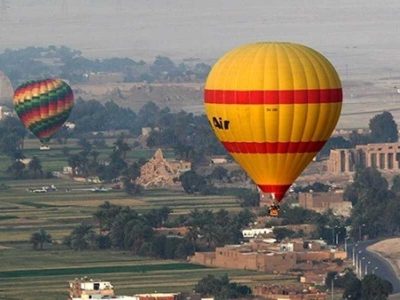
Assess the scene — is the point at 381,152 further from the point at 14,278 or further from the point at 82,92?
the point at 82,92

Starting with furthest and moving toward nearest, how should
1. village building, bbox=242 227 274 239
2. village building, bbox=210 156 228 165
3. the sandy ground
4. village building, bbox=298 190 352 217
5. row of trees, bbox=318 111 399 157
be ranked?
row of trees, bbox=318 111 399 157 < village building, bbox=210 156 228 165 < village building, bbox=298 190 352 217 < village building, bbox=242 227 274 239 < the sandy ground

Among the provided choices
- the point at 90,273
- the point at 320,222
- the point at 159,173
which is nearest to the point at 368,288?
the point at 90,273

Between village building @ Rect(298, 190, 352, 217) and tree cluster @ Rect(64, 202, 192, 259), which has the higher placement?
village building @ Rect(298, 190, 352, 217)

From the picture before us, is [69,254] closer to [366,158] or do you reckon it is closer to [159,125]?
[366,158]

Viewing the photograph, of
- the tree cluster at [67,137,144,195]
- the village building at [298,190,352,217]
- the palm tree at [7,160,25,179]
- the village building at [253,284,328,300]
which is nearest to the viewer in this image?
the village building at [253,284,328,300]

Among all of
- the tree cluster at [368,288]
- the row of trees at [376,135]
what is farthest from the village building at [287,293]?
the row of trees at [376,135]

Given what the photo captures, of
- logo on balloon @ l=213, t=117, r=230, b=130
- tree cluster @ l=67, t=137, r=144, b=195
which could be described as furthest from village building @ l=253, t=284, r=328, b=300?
tree cluster @ l=67, t=137, r=144, b=195

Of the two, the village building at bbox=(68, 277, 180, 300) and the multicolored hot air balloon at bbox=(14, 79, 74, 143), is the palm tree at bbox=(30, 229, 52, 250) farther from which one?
the multicolored hot air balloon at bbox=(14, 79, 74, 143)
